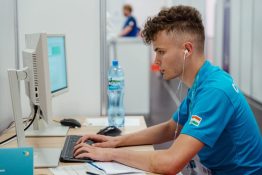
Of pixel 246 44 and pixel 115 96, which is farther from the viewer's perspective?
pixel 246 44

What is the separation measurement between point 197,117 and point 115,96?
1063 mm

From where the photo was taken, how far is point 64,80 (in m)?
2.12

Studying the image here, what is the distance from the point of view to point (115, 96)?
2.32 m

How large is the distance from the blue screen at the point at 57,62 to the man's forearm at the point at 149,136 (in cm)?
52

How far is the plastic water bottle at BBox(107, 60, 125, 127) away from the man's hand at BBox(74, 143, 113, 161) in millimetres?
603

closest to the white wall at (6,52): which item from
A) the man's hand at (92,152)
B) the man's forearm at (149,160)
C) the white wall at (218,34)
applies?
the man's hand at (92,152)

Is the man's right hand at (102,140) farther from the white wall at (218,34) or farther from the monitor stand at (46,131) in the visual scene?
the white wall at (218,34)

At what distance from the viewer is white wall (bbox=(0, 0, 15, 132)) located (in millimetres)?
1951

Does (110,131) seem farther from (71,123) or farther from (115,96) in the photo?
(115,96)

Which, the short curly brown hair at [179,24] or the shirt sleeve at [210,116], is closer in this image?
the shirt sleeve at [210,116]

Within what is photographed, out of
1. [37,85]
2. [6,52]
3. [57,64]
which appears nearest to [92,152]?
[37,85]

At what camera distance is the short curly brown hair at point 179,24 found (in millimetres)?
1456

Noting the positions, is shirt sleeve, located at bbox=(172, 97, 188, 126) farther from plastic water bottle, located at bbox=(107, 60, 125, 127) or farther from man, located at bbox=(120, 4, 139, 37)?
man, located at bbox=(120, 4, 139, 37)

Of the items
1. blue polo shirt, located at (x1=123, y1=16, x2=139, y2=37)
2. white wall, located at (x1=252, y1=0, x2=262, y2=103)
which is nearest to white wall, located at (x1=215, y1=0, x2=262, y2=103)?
white wall, located at (x1=252, y1=0, x2=262, y2=103)
